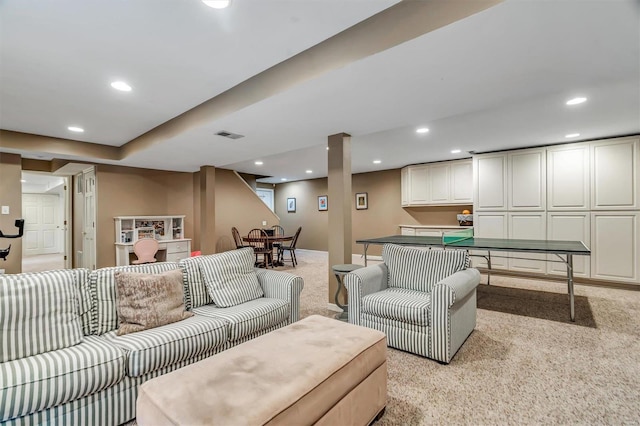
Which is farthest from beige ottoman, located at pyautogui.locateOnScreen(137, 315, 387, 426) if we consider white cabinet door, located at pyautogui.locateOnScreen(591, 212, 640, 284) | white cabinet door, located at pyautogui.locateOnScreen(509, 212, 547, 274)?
white cabinet door, located at pyautogui.locateOnScreen(591, 212, 640, 284)

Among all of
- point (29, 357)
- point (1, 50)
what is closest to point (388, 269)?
point (29, 357)

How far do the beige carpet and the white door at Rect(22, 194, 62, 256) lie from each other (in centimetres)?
1144

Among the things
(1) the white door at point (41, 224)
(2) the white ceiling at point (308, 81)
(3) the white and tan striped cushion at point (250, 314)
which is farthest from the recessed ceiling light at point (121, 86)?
(1) the white door at point (41, 224)

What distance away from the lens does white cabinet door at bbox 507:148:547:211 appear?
5.10m

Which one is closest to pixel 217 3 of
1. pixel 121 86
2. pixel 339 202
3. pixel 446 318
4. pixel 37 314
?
pixel 121 86

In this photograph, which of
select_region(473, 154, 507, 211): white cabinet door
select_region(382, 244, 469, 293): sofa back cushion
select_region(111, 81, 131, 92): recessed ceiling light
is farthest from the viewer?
select_region(473, 154, 507, 211): white cabinet door

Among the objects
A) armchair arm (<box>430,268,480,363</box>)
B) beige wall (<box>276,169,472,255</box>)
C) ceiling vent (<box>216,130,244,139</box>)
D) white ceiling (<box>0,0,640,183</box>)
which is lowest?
armchair arm (<box>430,268,480,363</box>)

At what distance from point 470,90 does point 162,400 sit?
2.96 metres

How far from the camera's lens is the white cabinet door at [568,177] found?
4746mm

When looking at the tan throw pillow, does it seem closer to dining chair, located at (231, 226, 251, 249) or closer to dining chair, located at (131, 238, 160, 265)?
dining chair, located at (131, 238, 160, 265)

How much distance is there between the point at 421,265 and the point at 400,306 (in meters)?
0.66

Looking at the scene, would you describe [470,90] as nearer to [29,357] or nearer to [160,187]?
[29,357]

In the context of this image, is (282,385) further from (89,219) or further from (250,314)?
(89,219)

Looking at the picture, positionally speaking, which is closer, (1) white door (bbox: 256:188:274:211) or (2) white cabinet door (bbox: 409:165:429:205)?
(2) white cabinet door (bbox: 409:165:429:205)
